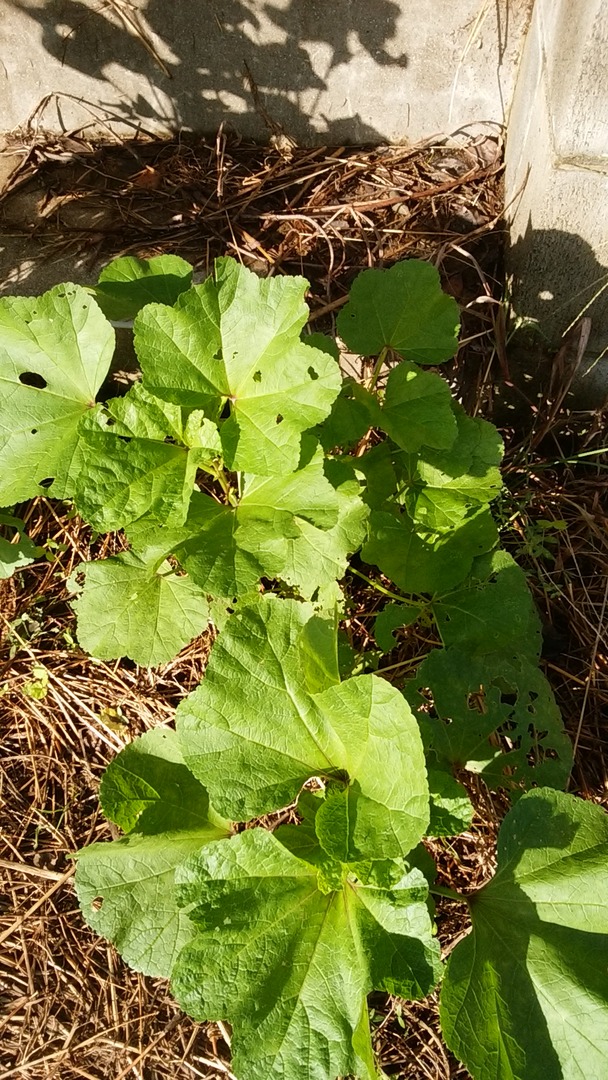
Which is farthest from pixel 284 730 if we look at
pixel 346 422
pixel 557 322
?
pixel 557 322

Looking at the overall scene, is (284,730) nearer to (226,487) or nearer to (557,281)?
(226,487)

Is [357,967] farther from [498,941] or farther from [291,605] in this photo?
[291,605]

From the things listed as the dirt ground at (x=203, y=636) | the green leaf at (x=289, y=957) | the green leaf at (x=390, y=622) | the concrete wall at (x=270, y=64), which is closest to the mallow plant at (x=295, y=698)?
the green leaf at (x=289, y=957)

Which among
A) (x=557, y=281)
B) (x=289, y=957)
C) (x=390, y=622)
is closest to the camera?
(x=289, y=957)

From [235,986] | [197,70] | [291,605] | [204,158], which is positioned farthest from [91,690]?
[197,70]

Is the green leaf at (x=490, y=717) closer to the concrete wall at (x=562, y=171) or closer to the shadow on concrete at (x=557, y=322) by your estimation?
the shadow on concrete at (x=557, y=322)

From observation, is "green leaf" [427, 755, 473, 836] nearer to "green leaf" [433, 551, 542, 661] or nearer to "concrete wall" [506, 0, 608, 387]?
"green leaf" [433, 551, 542, 661]
